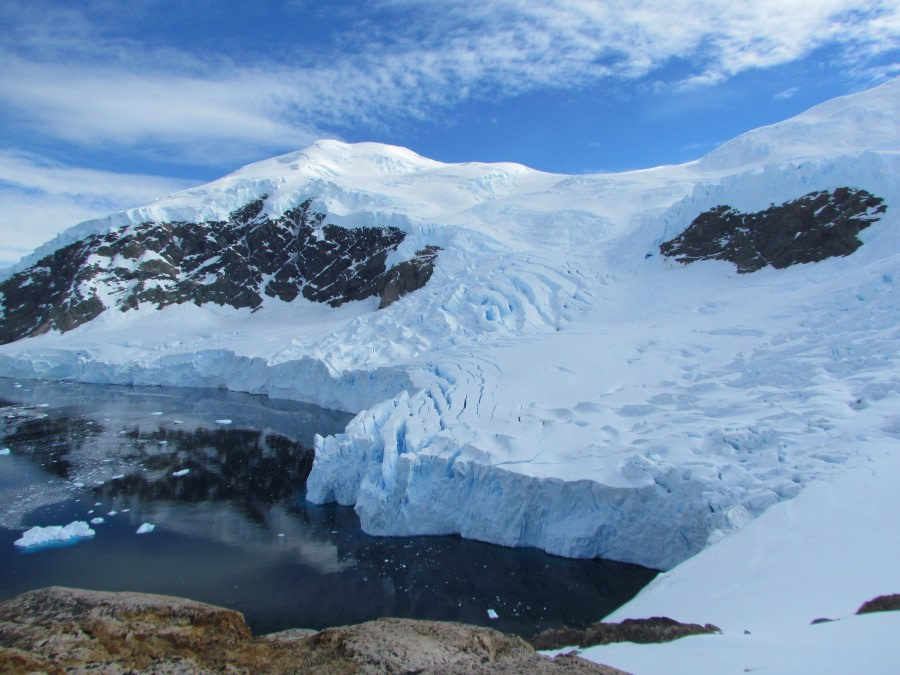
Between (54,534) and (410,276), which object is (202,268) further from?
(54,534)

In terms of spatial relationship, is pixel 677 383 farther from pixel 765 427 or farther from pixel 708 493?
pixel 708 493

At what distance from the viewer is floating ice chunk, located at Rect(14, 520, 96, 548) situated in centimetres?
1024

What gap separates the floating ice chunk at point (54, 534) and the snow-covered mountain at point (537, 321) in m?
4.37

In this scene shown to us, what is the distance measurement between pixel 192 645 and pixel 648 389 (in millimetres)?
11568

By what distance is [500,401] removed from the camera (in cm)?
1348

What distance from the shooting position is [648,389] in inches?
522

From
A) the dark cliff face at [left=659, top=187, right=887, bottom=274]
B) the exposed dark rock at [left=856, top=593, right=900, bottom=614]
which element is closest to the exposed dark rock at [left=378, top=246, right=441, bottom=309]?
the dark cliff face at [left=659, top=187, right=887, bottom=274]

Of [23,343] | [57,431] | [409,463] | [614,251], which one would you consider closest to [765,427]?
[409,463]

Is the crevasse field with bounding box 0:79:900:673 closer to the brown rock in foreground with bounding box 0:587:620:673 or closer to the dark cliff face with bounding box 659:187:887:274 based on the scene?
the dark cliff face with bounding box 659:187:887:274

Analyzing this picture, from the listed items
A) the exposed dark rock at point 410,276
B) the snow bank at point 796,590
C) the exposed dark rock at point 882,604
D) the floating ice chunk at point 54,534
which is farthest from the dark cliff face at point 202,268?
the exposed dark rock at point 882,604

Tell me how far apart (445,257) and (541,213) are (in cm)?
628

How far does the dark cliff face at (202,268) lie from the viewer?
36594 mm

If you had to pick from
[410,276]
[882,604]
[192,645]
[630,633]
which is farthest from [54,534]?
[410,276]

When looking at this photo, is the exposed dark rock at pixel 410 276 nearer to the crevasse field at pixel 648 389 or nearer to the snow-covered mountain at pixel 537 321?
the snow-covered mountain at pixel 537 321
